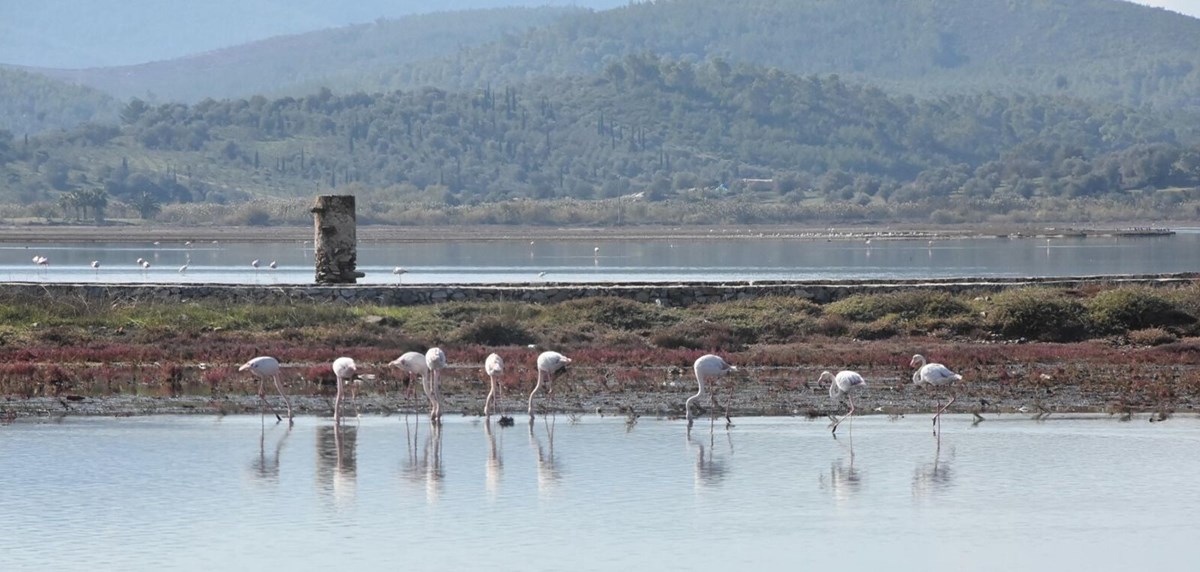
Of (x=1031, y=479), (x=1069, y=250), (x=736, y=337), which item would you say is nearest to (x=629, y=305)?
(x=736, y=337)

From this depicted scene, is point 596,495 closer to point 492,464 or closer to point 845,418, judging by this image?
point 492,464

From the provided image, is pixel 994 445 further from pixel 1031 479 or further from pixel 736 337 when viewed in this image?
pixel 736 337

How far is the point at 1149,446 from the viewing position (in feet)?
66.9

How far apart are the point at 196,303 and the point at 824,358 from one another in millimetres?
11528

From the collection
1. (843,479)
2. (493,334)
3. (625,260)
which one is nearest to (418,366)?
(843,479)

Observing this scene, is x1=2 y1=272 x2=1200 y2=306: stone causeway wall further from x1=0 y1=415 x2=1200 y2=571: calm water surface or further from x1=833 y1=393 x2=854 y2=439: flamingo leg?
x1=833 y1=393 x2=854 y2=439: flamingo leg

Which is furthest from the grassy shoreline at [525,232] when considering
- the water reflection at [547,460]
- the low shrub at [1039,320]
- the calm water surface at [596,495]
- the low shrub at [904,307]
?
the calm water surface at [596,495]

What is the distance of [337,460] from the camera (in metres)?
19.7

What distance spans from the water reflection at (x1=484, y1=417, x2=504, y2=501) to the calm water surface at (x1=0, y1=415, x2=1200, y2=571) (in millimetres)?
55

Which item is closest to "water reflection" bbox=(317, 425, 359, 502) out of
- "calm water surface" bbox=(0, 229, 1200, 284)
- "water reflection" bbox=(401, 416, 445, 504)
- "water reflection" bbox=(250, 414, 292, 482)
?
"water reflection" bbox=(250, 414, 292, 482)

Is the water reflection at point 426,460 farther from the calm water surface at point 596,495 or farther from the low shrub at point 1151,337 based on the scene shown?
the low shrub at point 1151,337

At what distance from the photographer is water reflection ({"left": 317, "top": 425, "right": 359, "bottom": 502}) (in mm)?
18109

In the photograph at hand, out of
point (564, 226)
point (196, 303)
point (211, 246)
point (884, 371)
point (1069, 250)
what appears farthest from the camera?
point (564, 226)

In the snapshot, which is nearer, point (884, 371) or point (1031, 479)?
point (1031, 479)
